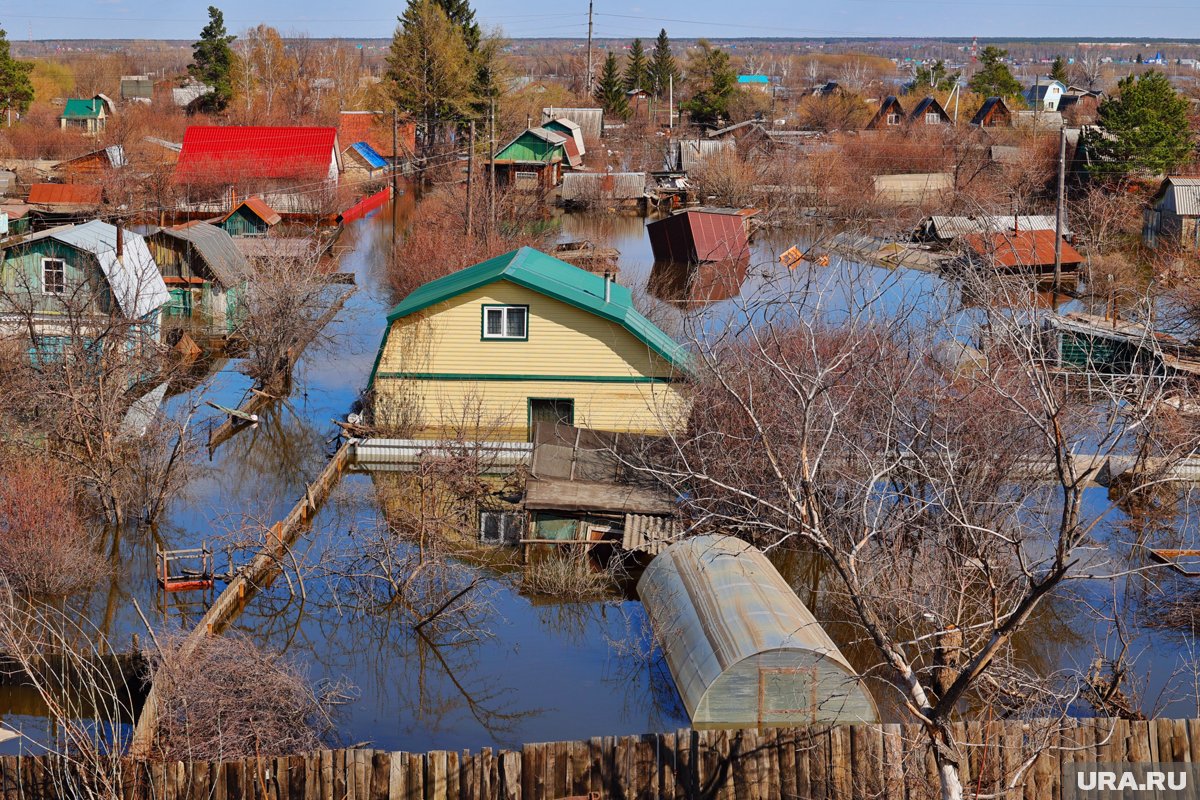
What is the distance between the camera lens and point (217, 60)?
90125 mm

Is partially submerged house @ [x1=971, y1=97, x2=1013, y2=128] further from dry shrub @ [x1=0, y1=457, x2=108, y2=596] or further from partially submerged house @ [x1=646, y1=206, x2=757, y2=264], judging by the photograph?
dry shrub @ [x1=0, y1=457, x2=108, y2=596]

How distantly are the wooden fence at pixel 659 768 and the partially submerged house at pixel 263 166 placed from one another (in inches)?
1881

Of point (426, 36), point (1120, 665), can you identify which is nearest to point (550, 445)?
point (1120, 665)

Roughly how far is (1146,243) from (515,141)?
34714mm

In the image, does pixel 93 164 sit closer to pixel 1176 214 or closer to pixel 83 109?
pixel 83 109

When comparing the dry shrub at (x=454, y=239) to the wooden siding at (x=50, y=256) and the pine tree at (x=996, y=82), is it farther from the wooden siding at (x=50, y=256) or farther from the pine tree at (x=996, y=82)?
the pine tree at (x=996, y=82)

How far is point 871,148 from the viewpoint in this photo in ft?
238

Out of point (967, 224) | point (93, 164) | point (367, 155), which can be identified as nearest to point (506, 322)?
point (967, 224)

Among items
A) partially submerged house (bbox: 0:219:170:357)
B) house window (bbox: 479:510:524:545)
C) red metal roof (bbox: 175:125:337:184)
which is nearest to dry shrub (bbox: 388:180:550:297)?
partially submerged house (bbox: 0:219:170:357)

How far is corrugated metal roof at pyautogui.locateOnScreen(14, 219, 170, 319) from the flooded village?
0.49ft

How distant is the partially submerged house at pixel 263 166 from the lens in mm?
58062

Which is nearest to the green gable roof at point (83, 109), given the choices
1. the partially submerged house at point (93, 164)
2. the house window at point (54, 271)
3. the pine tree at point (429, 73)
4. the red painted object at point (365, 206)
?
the pine tree at point (429, 73)

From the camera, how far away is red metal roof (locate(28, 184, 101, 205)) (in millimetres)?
56406

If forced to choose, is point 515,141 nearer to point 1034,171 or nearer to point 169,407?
point 1034,171
